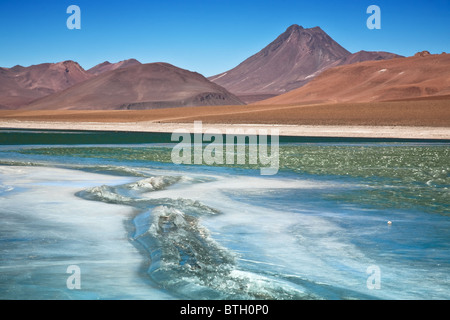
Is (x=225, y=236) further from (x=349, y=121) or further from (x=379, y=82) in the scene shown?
(x=379, y=82)

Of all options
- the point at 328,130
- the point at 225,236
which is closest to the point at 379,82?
the point at 328,130

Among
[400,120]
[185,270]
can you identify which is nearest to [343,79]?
[400,120]

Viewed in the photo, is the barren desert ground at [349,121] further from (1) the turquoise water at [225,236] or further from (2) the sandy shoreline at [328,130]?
(1) the turquoise water at [225,236]

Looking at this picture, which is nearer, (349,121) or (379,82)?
(349,121)

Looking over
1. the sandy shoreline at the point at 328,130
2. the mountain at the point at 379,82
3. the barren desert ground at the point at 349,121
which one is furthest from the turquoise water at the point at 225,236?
the mountain at the point at 379,82

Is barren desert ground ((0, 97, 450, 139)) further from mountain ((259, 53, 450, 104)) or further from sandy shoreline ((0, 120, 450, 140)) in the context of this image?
mountain ((259, 53, 450, 104))

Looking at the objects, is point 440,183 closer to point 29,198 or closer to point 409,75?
point 29,198
